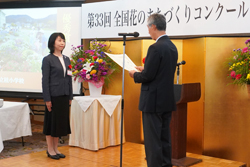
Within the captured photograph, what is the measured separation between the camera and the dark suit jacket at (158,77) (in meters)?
3.01

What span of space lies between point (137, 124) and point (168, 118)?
6.82ft

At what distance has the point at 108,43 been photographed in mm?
5527

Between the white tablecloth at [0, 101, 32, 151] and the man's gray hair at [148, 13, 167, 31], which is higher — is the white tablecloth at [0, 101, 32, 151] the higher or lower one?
the lower one

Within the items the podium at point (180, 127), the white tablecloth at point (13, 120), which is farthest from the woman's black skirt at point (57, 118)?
the podium at point (180, 127)

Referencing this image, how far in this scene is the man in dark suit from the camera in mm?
3023

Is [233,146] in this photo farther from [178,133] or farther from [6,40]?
[6,40]

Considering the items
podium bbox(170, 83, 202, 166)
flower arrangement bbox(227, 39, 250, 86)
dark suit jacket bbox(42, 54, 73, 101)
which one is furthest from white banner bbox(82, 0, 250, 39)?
dark suit jacket bbox(42, 54, 73, 101)

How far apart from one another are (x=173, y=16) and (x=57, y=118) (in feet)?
6.74

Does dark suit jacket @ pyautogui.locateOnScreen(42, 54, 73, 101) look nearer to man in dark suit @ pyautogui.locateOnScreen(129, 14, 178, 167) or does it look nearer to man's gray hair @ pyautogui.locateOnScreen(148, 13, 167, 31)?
man in dark suit @ pyautogui.locateOnScreen(129, 14, 178, 167)

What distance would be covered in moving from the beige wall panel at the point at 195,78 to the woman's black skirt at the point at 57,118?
5.81 ft

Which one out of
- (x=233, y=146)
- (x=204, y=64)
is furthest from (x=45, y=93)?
(x=233, y=146)

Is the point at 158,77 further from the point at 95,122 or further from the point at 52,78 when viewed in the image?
the point at 95,122

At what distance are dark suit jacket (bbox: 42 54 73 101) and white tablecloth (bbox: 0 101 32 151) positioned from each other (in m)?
0.96

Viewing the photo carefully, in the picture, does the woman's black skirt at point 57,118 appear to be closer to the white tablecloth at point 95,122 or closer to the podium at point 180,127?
the white tablecloth at point 95,122
